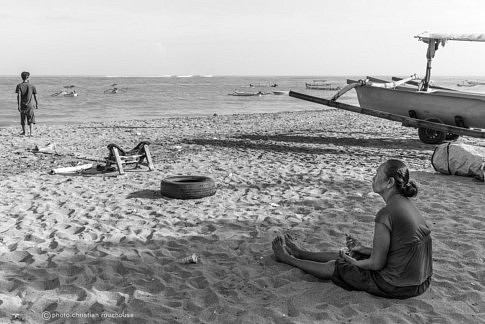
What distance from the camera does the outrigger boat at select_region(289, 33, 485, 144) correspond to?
38.1 ft

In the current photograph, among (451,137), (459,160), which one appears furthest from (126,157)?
(451,137)

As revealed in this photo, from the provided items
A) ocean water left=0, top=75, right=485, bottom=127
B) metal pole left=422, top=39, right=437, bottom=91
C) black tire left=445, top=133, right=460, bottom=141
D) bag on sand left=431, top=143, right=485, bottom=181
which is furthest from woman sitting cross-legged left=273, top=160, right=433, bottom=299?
ocean water left=0, top=75, right=485, bottom=127

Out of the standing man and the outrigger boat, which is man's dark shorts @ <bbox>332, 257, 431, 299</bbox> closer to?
the outrigger boat

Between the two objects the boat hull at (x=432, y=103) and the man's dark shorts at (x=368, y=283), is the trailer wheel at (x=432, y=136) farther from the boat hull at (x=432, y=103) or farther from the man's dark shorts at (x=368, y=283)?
the man's dark shorts at (x=368, y=283)

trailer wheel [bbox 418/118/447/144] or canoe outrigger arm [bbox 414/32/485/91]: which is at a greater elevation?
canoe outrigger arm [bbox 414/32/485/91]

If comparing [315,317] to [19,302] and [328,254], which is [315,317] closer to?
[328,254]

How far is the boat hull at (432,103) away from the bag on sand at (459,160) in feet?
10.3

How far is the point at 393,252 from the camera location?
11.7ft

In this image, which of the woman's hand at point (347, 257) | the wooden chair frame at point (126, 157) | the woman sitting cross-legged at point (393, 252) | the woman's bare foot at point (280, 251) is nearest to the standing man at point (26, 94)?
the wooden chair frame at point (126, 157)

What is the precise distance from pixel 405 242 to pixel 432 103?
397 inches

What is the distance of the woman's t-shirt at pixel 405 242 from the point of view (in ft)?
11.5

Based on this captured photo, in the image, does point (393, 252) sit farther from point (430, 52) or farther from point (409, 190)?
point (430, 52)

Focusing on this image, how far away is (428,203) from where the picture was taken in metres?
6.84

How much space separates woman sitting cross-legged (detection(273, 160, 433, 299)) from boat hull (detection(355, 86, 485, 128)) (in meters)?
9.31
